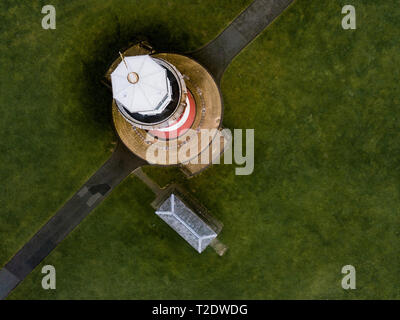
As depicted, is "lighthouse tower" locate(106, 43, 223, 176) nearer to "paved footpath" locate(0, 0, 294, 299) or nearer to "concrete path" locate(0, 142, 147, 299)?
"paved footpath" locate(0, 0, 294, 299)

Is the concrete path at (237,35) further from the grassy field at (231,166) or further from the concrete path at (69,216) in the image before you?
the concrete path at (69,216)

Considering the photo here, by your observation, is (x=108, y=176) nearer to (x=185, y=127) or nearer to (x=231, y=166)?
(x=185, y=127)

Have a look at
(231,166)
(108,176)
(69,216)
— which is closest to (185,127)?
(231,166)

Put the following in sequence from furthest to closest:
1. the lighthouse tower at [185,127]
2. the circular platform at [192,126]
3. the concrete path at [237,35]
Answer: the concrete path at [237,35] → the circular platform at [192,126] → the lighthouse tower at [185,127]

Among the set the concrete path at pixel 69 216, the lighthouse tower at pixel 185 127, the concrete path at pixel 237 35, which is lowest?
the concrete path at pixel 69 216

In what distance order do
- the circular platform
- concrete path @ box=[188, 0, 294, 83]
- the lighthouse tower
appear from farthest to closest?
concrete path @ box=[188, 0, 294, 83] → the circular platform → the lighthouse tower

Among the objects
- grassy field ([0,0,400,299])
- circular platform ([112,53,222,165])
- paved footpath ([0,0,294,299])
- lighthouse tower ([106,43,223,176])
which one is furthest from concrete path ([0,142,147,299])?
lighthouse tower ([106,43,223,176])

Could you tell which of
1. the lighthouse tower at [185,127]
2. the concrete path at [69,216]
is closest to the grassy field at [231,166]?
the concrete path at [69,216]
